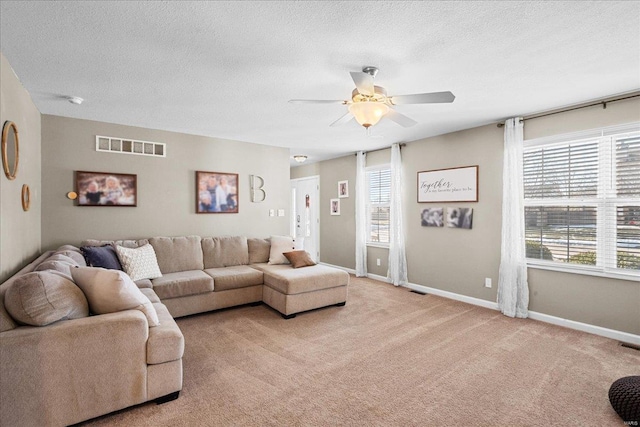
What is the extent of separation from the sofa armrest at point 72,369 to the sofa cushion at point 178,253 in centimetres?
206

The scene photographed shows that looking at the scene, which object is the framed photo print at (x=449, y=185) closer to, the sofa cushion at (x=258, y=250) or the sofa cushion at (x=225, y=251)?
the sofa cushion at (x=258, y=250)

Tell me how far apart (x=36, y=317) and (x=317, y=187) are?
5901mm

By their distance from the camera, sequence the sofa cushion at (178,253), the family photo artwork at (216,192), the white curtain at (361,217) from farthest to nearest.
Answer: the white curtain at (361,217) → the family photo artwork at (216,192) → the sofa cushion at (178,253)

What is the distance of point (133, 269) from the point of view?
11.8 ft

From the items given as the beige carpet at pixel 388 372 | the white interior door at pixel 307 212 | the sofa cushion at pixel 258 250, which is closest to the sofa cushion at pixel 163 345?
the beige carpet at pixel 388 372

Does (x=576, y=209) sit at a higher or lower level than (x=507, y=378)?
higher

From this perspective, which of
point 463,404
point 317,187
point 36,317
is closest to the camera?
point 36,317

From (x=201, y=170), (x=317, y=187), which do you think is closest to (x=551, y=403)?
(x=201, y=170)

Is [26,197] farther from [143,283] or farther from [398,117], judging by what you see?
[398,117]

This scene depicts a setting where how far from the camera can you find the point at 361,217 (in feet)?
20.1

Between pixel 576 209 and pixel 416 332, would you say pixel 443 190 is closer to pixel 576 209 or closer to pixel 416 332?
pixel 576 209

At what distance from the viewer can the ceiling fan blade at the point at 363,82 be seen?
2164mm

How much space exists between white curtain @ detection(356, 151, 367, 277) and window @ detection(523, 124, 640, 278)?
2832 millimetres

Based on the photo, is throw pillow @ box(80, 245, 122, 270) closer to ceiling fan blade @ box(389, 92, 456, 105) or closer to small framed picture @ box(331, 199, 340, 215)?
ceiling fan blade @ box(389, 92, 456, 105)
